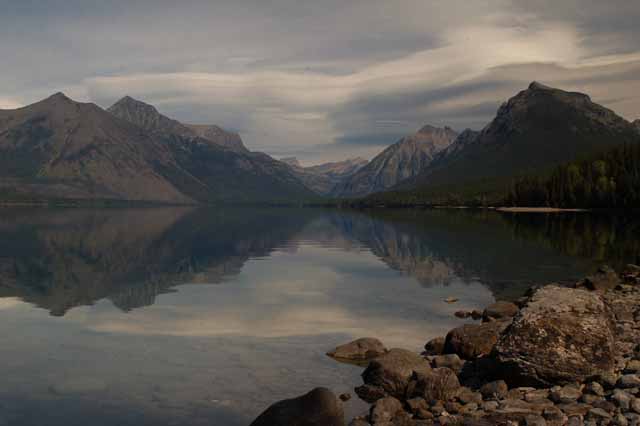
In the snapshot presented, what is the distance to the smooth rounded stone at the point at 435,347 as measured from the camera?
2780 centimetres

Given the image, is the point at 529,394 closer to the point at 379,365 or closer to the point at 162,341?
the point at 379,365

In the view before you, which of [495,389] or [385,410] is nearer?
[385,410]

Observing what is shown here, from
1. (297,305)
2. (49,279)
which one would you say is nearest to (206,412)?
(297,305)

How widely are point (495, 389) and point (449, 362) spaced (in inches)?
184

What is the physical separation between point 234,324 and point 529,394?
20681mm

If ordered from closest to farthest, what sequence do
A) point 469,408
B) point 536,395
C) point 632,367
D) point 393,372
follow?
point 469,408 < point 536,395 < point 632,367 < point 393,372

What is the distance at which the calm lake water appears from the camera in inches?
868

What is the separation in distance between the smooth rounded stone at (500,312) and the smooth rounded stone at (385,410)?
16.8 metres

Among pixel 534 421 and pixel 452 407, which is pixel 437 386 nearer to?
pixel 452 407

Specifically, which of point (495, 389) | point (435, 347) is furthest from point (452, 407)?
point (435, 347)

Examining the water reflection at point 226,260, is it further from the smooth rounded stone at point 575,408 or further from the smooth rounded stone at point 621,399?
the smooth rounded stone at point 575,408

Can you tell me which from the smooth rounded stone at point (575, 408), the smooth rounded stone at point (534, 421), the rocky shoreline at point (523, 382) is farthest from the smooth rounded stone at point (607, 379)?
the smooth rounded stone at point (534, 421)

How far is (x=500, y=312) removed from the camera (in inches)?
1379

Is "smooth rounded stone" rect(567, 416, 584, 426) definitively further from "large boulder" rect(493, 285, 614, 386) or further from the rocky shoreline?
"large boulder" rect(493, 285, 614, 386)
